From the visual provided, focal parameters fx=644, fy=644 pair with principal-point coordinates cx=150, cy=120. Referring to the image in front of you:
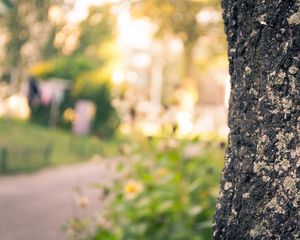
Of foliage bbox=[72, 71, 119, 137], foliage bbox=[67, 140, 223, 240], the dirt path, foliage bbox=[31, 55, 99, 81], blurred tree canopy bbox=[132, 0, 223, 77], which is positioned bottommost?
foliage bbox=[67, 140, 223, 240]

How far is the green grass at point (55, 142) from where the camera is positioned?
57.2 ft

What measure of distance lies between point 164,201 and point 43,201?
5.93 metres

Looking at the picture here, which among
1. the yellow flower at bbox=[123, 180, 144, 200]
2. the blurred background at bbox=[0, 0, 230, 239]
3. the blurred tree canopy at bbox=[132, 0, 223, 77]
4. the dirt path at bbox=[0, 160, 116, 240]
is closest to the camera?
the yellow flower at bbox=[123, 180, 144, 200]

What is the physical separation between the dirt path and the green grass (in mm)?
1573

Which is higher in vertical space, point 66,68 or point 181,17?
point 181,17

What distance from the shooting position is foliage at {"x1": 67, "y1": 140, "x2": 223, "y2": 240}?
200 inches

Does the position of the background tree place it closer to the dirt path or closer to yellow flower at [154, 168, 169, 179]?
the dirt path

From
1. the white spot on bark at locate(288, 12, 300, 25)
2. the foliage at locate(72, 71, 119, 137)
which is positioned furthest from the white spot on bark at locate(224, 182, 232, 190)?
the foliage at locate(72, 71, 119, 137)

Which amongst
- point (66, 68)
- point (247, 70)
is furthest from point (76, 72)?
point (247, 70)

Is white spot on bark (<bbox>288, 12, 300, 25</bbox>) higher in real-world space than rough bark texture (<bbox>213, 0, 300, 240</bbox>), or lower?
higher

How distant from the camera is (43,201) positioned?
10898mm

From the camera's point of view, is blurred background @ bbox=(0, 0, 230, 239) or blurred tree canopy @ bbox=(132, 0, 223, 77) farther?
blurred tree canopy @ bbox=(132, 0, 223, 77)

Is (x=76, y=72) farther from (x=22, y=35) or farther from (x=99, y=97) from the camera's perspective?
(x=22, y=35)

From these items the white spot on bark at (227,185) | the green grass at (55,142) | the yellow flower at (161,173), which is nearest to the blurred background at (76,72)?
the green grass at (55,142)
